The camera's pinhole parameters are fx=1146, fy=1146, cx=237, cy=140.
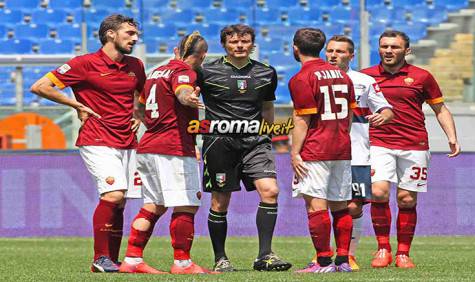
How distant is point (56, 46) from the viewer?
19.7 m

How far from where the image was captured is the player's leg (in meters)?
9.47

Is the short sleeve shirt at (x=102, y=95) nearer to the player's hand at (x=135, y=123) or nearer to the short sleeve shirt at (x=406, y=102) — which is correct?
the player's hand at (x=135, y=123)

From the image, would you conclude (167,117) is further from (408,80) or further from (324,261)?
(408,80)

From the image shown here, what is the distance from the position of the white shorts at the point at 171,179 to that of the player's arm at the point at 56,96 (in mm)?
516

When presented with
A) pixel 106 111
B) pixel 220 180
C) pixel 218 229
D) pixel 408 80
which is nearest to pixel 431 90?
pixel 408 80

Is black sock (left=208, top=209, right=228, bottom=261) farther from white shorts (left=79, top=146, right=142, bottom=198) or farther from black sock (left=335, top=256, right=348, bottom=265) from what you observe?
black sock (left=335, top=256, right=348, bottom=265)

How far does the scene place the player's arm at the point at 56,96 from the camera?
849 cm

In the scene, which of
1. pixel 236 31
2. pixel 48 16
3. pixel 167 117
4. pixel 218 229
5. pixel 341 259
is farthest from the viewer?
pixel 48 16

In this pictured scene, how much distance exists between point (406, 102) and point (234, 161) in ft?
5.76

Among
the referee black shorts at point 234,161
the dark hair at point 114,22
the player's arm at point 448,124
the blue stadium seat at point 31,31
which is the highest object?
the blue stadium seat at point 31,31

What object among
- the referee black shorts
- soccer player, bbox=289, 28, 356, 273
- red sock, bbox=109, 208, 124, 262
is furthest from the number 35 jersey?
red sock, bbox=109, 208, 124, 262

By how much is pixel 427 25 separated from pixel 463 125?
440 cm

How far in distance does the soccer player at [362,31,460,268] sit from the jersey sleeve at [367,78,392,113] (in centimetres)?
62

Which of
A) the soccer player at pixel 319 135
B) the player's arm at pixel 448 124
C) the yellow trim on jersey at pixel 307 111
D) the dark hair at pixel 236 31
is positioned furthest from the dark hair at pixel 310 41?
the player's arm at pixel 448 124
